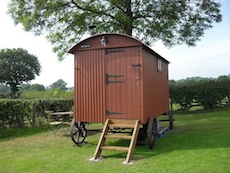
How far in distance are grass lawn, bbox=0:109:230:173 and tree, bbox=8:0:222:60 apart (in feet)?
23.7

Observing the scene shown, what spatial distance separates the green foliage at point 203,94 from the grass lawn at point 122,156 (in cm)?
774

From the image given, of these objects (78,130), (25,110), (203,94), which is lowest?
(78,130)

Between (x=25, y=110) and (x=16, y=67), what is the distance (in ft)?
120

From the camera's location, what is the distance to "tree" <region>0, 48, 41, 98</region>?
4291cm

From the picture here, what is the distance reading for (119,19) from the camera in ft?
40.5

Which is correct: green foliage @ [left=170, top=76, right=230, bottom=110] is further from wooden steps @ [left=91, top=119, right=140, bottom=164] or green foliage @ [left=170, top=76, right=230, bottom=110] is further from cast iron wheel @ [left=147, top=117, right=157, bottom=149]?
wooden steps @ [left=91, top=119, right=140, bottom=164]

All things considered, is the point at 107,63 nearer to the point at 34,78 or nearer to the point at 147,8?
the point at 147,8

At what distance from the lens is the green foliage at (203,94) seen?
50.2 ft

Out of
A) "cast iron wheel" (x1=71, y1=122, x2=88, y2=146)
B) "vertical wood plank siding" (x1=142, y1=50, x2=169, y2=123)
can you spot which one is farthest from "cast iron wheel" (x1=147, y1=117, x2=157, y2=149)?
"cast iron wheel" (x1=71, y1=122, x2=88, y2=146)

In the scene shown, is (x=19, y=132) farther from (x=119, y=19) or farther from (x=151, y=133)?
(x=119, y=19)

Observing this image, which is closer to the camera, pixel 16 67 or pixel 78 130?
pixel 78 130

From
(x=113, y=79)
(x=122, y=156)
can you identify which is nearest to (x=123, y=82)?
(x=113, y=79)

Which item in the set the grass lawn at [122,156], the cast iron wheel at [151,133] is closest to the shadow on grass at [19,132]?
the grass lawn at [122,156]

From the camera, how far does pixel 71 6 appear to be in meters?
13.0
